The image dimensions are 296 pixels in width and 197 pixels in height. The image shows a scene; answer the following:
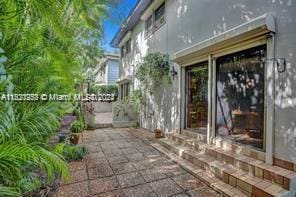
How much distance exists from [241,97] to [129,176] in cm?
323

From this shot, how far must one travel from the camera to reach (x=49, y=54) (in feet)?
9.11

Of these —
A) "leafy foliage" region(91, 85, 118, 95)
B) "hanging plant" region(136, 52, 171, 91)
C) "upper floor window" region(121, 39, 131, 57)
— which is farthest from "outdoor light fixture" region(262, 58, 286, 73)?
"leafy foliage" region(91, 85, 118, 95)

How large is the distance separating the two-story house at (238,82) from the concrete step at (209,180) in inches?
4.8

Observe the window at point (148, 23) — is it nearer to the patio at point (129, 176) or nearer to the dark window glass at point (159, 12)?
the dark window glass at point (159, 12)

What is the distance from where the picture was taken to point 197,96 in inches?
249

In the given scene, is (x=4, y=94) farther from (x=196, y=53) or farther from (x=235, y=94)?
(x=196, y=53)

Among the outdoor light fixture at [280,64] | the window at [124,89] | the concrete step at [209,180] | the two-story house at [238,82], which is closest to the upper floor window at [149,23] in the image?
the two-story house at [238,82]

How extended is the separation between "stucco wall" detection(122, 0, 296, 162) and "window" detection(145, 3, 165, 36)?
0.36 metres

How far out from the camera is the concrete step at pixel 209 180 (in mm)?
3550

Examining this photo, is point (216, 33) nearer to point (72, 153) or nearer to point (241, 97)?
point (241, 97)

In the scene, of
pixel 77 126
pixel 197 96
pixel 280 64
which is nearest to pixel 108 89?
pixel 77 126

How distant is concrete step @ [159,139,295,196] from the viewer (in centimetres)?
318

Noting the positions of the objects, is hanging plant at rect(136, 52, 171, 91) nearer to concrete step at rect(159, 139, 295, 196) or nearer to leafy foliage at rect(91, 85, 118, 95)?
concrete step at rect(159, 139, 295, 196)

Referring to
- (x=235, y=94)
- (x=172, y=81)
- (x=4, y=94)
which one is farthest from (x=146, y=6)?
(x=4, y=94)
